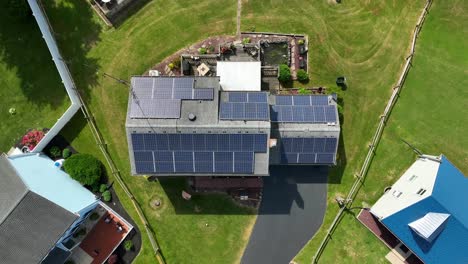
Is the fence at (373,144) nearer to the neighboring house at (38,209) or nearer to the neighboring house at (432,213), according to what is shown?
the neighboring house at (432,213)

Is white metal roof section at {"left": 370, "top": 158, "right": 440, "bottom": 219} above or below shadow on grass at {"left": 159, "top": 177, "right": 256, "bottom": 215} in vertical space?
above

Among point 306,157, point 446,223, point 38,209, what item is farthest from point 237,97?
point 446,223

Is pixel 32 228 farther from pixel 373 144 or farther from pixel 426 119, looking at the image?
pixel 426 119

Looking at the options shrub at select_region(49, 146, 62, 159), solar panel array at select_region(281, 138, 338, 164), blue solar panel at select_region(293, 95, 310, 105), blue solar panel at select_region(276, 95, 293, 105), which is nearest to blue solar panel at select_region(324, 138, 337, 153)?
solar panel array at select_region(281, 138, 338, 164)

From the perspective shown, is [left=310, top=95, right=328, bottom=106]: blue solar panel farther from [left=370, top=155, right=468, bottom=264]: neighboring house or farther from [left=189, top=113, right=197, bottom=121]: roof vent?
[left=189, top=113, right=197, bottom=121]: roof vent

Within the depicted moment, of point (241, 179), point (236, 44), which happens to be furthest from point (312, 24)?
point (241, 179)

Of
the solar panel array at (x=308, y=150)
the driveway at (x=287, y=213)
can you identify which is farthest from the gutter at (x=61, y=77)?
the solar panel array at (x=308, y=150)
